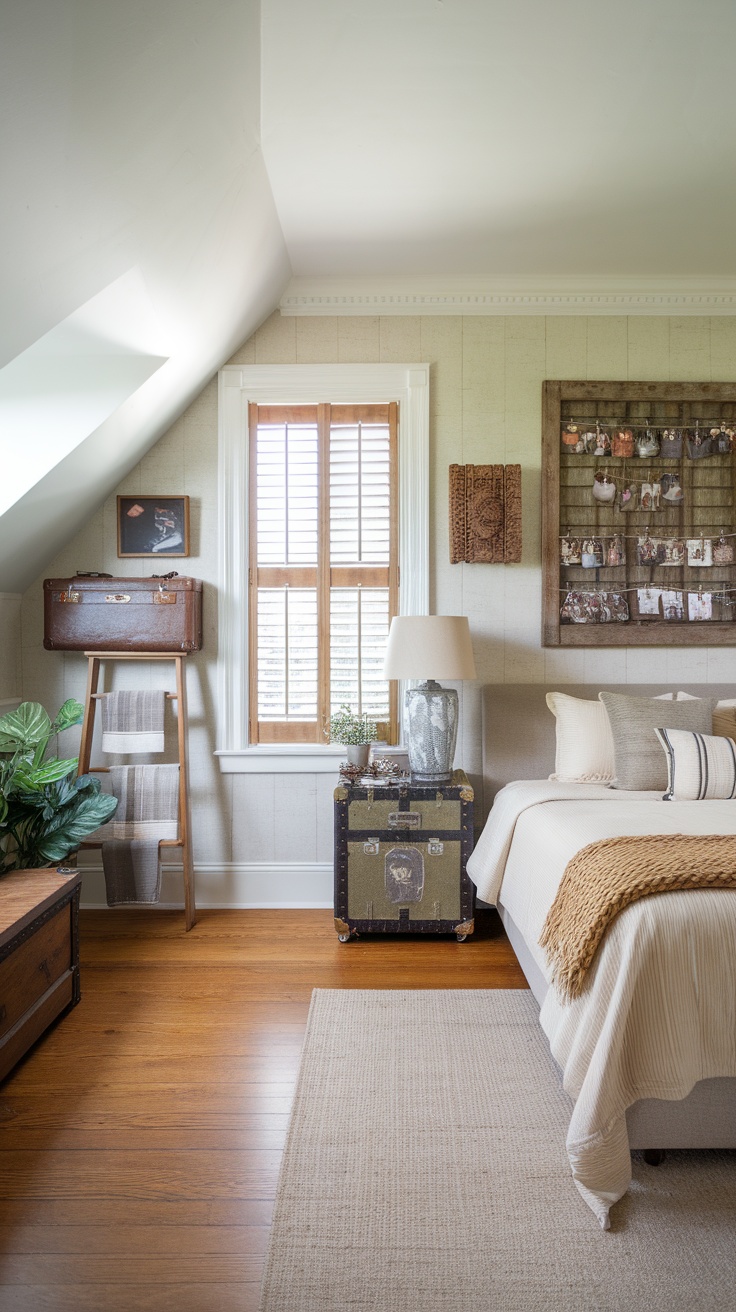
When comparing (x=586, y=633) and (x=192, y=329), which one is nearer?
(x=192, y=329)

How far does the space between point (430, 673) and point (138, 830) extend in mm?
1429

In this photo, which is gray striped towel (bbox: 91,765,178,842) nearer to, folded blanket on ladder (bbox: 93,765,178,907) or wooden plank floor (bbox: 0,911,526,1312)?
folded blanket on ladder (bbox: 93,765,178,907)

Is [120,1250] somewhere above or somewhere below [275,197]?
below

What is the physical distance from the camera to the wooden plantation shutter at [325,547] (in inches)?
144

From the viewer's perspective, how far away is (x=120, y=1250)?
5.26 feet

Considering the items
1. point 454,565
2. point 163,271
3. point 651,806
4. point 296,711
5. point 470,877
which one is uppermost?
point 163,271

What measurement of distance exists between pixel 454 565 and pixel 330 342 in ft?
3.86

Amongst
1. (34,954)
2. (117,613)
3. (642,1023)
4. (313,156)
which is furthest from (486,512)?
(34,954)

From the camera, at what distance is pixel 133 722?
3463mm

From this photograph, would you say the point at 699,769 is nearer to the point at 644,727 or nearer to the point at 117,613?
the point at 644,727

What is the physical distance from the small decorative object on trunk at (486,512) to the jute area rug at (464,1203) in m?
2.02

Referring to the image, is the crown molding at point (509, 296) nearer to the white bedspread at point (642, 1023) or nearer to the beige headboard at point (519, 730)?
the beige headboard at point (519, 730)

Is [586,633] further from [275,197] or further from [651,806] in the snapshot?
[275,197]

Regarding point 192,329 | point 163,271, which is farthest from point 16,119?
point 192,329
